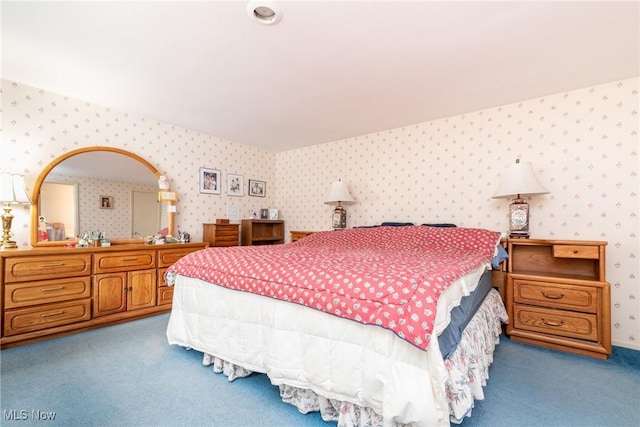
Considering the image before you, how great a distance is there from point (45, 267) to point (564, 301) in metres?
4.50

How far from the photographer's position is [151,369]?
1.98 meters

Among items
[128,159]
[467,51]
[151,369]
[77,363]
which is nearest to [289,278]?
[151,369]

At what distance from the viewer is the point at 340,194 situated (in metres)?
3.86

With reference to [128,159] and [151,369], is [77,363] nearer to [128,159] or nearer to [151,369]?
[151,369]

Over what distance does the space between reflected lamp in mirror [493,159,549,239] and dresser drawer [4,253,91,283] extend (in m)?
4.10

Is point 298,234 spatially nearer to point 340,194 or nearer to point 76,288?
point 340,194

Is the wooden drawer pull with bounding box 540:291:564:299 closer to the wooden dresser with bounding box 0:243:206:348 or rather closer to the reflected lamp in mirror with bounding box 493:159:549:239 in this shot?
the reflected lamp in mirror with bounding box 493:159:549:239

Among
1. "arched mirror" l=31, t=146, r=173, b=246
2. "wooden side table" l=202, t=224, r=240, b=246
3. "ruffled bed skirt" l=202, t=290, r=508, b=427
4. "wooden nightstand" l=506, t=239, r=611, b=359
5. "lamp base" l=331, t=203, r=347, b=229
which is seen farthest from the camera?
"lamp base" l=331, t=203, r=347, b=229

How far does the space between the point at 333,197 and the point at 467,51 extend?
227 centimetres

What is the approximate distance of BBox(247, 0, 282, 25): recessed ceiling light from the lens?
160 cm

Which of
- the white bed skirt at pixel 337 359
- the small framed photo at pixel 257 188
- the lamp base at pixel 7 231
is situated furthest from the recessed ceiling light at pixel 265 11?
the small framed photo at pixel 257 188

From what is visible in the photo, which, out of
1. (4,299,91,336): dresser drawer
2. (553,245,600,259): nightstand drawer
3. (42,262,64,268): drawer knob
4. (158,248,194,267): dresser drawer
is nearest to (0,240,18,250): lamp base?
(42,262,64,268): drawer knob

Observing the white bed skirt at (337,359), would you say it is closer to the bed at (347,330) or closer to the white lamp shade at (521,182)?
the bed at (347,330)

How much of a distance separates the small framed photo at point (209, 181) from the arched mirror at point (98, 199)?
1.94 feet
